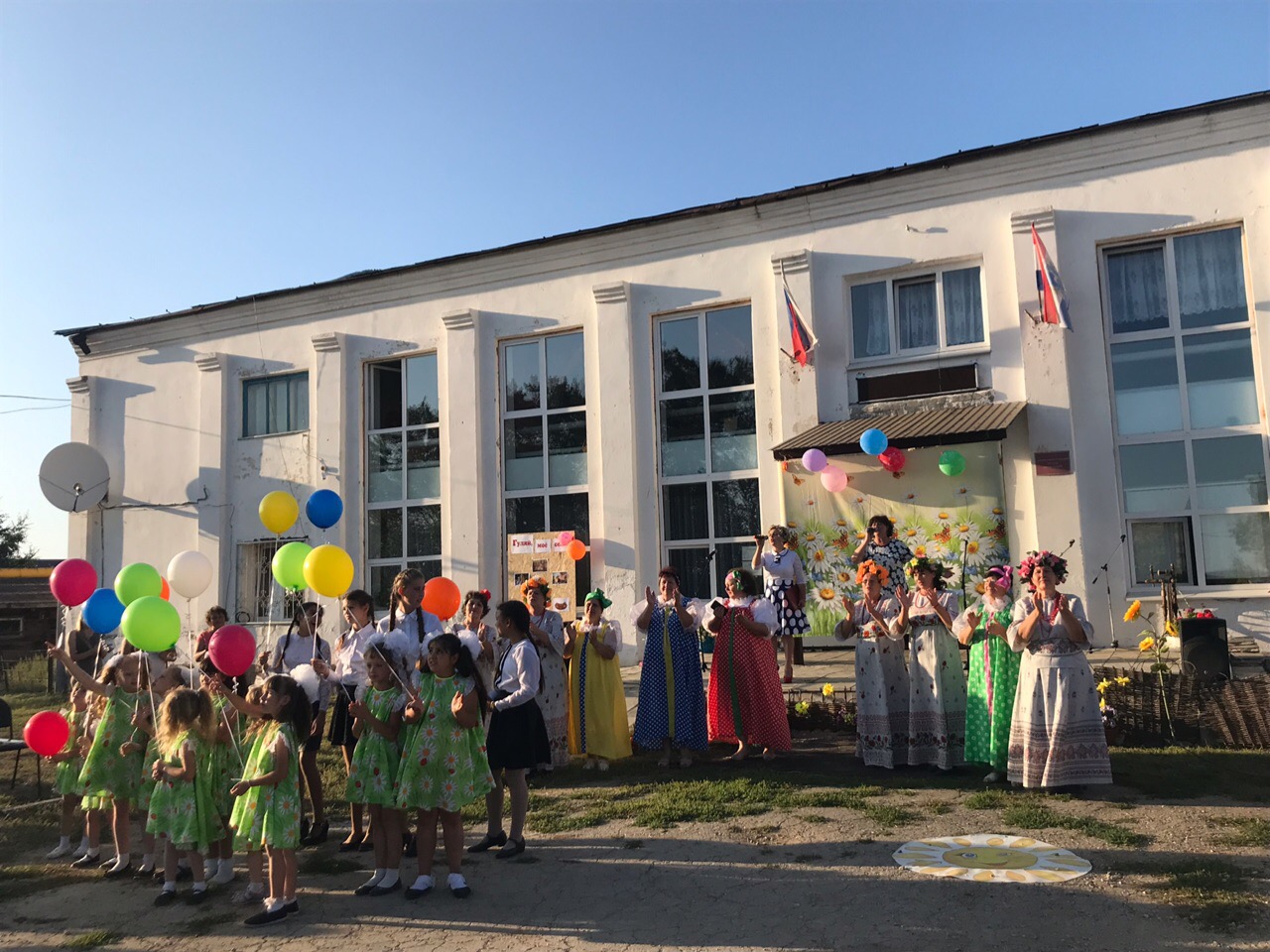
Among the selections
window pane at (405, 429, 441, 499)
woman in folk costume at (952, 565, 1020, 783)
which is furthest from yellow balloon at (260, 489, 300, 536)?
window pane at (405, 429, 441, 499)

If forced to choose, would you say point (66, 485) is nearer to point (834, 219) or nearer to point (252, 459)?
point (252, 459)

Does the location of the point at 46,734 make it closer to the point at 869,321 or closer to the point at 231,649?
the point at 231,649

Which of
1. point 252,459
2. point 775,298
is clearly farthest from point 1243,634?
point 252,459

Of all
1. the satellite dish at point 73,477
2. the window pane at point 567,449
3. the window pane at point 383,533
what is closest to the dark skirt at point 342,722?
the window pane at point 567,449

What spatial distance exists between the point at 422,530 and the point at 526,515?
1978 mm

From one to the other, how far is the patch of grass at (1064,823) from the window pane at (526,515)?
9855 mm

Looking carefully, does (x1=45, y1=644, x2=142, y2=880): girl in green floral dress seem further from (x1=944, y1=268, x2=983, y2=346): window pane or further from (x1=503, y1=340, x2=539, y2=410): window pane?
(x1=944, y1=268, x2=983, y2=346): window pane

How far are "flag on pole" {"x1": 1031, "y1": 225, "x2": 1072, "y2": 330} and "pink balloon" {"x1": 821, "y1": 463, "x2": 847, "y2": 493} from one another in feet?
10.1

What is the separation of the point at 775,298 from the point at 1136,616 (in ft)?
20.0

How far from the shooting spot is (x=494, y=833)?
20.6ft

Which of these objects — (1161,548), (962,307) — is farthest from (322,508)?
(1161,548)

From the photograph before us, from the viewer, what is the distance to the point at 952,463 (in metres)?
12.1

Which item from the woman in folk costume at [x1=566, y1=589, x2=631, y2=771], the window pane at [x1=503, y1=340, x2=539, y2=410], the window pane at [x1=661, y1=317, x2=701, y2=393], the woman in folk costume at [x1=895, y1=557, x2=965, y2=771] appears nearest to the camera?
the woman in folk costume at [x1=895, y1=557, x2=965, y2=771]

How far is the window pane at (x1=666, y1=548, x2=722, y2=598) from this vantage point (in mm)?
14305
